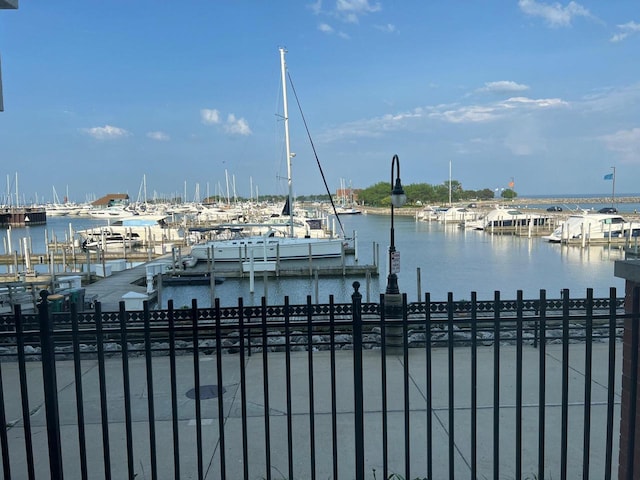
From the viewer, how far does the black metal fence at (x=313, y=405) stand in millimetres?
3492

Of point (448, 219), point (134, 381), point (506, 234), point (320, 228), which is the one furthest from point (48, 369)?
point (448, 219)

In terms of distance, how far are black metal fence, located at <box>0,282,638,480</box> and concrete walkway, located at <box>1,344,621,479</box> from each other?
0.02 m

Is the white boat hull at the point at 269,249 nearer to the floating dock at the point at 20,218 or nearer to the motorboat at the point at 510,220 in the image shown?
the motorboat at the point at 510,220

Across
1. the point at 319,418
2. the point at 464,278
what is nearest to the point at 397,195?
the point at 319,418

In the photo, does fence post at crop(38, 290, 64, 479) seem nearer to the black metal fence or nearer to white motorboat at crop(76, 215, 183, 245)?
the black metal fence

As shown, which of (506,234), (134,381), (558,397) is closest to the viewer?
(558,397)

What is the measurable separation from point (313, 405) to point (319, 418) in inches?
89.0

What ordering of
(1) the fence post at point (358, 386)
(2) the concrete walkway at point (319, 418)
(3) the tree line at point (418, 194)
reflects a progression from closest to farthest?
(1) the fence post at point (358, 386)
(2) the concrete walkway at point (319, 418)
(3) the tree line at point (418, 194)

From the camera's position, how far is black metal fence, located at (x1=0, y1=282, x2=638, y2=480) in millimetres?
3492

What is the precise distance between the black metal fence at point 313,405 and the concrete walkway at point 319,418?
24 millimetres

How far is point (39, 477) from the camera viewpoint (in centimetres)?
480

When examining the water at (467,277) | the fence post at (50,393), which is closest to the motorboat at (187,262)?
the water at (467,277)

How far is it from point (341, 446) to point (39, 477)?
9.89 feet

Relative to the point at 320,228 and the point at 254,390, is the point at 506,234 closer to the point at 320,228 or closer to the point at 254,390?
the point at 320,228
